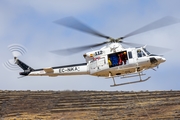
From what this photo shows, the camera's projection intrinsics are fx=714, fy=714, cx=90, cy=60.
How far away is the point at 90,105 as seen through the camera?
4984 cm

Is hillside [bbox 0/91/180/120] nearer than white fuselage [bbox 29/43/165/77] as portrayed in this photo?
No

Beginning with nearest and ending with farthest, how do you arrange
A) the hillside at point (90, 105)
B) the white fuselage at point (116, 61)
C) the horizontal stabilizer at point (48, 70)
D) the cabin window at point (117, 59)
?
the white fuselage at point (116, 61) → the cabin window at point (117, 59) → the horizontal stabilizer at point (48, 70) → the hillside at point (90, 105)

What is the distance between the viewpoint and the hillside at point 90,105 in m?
47.9

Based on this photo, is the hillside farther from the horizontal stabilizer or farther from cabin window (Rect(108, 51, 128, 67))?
cabin window (Rect(108, 51, 128, 67))

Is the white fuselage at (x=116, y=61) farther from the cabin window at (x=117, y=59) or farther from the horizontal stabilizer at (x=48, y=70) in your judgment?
the horizontal stabilizer at (x=48, y=70)

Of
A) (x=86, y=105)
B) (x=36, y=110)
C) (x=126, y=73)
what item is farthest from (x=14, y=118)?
(x=126, y=73)

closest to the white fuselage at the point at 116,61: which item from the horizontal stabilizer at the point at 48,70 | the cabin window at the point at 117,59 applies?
the cabin window at the point at 117,59

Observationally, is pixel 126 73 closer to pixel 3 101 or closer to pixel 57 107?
pixel 57 107

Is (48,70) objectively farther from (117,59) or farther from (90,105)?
(90,105)

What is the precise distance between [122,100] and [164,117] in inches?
189

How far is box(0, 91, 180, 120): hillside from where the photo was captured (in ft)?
157

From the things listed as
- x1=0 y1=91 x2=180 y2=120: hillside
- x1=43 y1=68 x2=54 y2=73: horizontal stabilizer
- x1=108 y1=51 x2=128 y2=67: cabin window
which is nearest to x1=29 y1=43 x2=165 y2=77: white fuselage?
x1=108 y1=51 x2=128 y2=67: cabin window

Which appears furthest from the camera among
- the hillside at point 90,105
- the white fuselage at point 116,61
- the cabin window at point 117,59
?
the hillside at point 90,105

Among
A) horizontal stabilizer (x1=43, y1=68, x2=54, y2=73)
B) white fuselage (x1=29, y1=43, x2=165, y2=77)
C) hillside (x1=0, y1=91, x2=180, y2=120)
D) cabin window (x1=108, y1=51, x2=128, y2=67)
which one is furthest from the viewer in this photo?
hillside (x1=0, y1=91, x2=180, y2=120)
